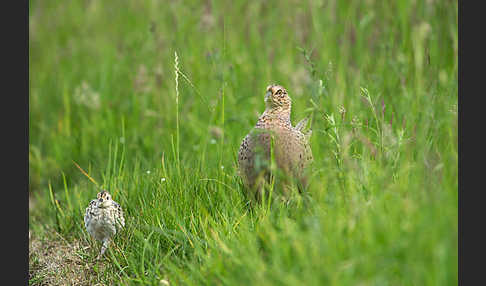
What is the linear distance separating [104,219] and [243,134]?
1817 millimetres

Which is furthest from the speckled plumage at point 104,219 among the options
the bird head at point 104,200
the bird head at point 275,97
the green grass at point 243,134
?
the bird head at point 275,97

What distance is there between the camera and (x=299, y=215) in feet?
10.9

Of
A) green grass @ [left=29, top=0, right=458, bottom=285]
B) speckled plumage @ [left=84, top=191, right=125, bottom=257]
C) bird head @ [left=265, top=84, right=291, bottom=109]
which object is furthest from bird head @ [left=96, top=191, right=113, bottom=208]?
bird head @ [left=265, top=84, right=291, bottom=109]

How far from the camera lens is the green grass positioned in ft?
8.70

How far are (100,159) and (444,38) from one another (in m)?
3.40

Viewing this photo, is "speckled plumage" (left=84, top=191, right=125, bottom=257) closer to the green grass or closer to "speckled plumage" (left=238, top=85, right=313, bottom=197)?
the green grass

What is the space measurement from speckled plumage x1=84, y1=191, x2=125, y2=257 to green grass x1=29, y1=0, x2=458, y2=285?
0.10 meters

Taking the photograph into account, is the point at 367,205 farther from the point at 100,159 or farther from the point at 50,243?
the point at 100,159

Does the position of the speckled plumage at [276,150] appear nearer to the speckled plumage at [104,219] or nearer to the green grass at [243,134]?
the green grass at [243,134]

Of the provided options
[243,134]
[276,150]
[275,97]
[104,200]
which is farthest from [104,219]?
[243,134]

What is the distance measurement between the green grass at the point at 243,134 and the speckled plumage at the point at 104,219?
0.10 m

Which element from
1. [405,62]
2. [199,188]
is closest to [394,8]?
[405,62]

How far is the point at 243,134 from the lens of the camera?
17.0 feet

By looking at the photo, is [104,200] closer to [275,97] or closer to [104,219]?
[104,219]
